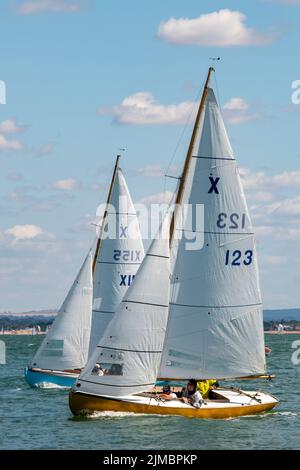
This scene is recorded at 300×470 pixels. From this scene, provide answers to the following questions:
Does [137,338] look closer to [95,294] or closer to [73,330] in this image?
[95,294]

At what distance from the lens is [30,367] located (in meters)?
60.5

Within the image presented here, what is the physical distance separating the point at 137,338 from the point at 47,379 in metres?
17.8

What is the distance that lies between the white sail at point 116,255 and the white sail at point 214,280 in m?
15.1

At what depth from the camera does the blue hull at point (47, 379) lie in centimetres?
5897

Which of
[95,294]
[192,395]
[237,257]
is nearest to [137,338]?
[192,395]

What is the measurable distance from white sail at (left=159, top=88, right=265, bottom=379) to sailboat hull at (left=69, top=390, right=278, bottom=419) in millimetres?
1159

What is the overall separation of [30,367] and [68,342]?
2772mm

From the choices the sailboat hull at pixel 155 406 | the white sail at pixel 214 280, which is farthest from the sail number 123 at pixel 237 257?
the sailboat hull at pixel 155 406

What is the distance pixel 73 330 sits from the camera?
59.1 metres

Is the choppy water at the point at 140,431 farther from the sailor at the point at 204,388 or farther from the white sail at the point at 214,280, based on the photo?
the white sail at the point at 214,280
